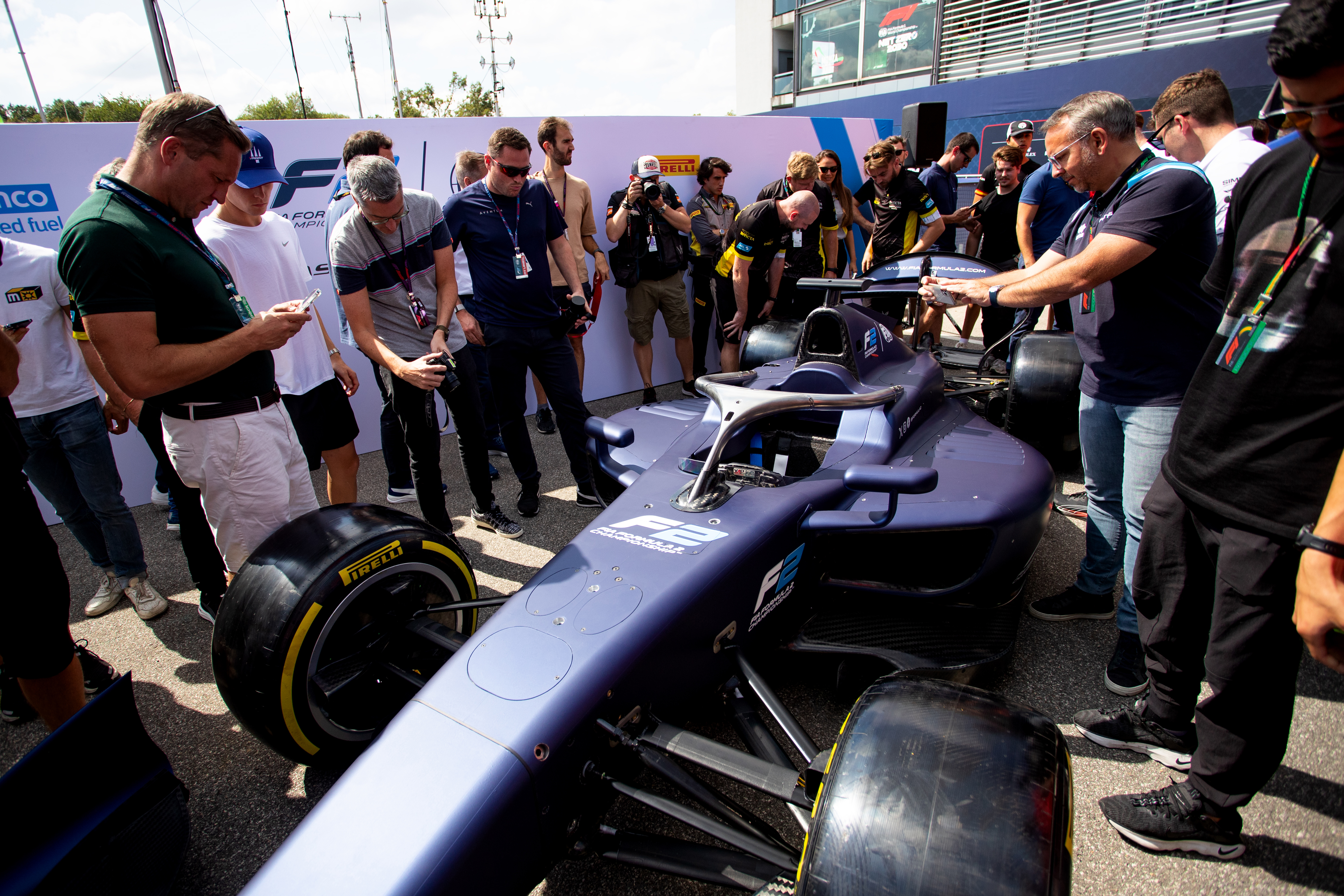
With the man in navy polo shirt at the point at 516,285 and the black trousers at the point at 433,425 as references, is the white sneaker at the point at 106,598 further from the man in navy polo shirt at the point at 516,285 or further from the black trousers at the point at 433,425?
the man in navy polo shirt at the point at 516,285

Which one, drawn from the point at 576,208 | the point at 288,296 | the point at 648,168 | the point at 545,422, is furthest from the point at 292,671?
the point at 648,168

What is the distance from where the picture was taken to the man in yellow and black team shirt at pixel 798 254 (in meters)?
5.01

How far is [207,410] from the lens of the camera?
6.90 feet

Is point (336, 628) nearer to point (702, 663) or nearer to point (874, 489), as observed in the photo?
point (702, 663)

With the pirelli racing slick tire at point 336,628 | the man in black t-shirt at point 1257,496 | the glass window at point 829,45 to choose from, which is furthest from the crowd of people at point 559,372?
the glass window at point 829,45

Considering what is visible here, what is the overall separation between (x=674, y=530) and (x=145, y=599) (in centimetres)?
282

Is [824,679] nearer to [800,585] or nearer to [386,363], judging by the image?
[800,585]

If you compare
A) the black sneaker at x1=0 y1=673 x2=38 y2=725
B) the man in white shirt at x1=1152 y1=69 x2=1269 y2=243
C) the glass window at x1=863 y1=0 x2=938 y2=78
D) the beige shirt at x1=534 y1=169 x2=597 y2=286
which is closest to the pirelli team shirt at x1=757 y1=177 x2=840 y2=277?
the beige shirt at x1=534 y1=169 x2=597 y2=286

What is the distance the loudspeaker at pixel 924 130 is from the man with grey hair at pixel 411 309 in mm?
7772

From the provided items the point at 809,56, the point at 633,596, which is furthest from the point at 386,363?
the point at 809,56

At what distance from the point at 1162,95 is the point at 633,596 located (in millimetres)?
3600

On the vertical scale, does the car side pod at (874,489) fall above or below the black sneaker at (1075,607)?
above

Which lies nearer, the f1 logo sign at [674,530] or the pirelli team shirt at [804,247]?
the f1 logo sign at [674,530]

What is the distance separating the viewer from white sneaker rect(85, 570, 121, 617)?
3219 millimetres
